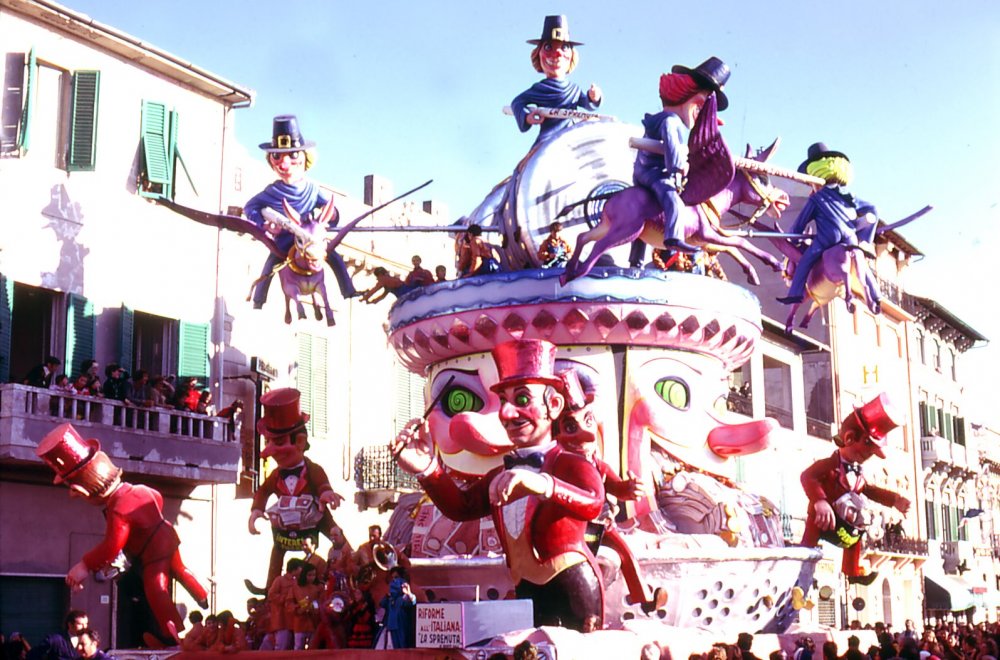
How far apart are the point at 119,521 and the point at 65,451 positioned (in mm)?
822

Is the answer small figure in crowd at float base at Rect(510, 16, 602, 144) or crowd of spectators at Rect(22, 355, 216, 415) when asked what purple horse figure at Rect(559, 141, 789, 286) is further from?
crowd of spectators at Rect(22, 355, 216, 415)

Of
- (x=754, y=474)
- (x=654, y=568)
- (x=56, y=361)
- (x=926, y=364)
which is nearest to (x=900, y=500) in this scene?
(x=654, y=568)

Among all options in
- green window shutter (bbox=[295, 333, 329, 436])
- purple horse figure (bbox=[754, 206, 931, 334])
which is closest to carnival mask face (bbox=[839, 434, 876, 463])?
purple horse figure (bbox=[754, 206, 931, 334])

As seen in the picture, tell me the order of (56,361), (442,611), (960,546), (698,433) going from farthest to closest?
(960,546) < (56,361) < (698,433) < (442,611)

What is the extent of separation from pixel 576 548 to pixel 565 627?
61 cm

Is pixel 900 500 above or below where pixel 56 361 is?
below

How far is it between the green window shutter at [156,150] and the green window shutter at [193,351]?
1739mm

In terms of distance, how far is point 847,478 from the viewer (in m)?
14.9

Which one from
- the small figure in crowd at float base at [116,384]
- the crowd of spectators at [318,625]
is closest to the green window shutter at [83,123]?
the small figure in crowd at float base at [116,384]

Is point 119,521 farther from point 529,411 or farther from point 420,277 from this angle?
point 529,411

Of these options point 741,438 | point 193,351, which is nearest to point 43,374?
point 193,351

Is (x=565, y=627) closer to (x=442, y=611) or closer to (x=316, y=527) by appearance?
(x=442, y=611)

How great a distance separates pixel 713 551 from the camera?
13367mm

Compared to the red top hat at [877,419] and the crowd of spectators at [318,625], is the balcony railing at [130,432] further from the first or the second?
the red top hat at [877,419]
